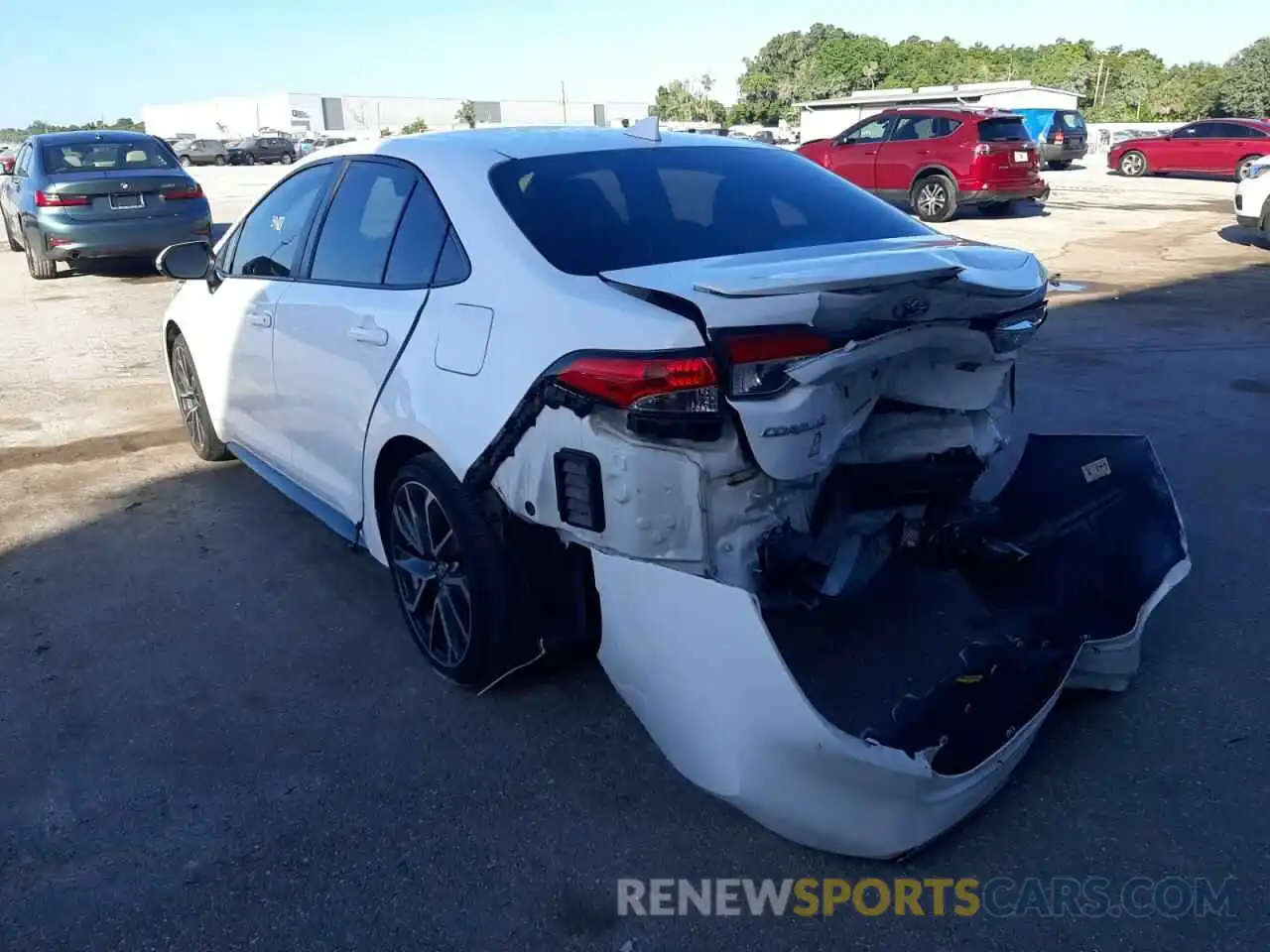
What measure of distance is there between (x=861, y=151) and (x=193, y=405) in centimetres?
1493

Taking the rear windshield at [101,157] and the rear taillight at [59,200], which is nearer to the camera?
the rear taillight at [59,200]

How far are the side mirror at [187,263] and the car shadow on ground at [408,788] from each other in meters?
1.32

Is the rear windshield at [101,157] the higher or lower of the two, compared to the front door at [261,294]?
higher

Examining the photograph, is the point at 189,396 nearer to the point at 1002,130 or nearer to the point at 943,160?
the point at 943,160

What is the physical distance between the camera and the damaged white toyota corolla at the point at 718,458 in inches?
100

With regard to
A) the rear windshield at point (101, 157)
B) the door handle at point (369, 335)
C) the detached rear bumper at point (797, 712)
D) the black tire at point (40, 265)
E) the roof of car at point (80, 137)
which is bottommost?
the detached rear bumper at point (797, 712)

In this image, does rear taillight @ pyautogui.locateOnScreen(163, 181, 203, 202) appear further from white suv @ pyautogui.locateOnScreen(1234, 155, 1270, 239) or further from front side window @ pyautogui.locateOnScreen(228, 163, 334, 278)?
white suv @ pyautogui.locateOnScreen(1234, 155, 1270, 239)

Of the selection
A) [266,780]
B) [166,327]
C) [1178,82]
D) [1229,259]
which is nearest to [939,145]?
[1229,259]

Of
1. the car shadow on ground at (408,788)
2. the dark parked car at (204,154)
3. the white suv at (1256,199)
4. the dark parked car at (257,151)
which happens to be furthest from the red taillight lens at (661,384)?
the dark parked car at (204,154)

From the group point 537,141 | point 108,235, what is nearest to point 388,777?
point 537,141

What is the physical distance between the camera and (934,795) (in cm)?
248

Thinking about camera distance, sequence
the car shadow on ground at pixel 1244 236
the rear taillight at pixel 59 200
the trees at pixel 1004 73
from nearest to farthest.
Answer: the rear taillight at pixel 59 200 < the car shadow on ground at pixel 1244 236 < the trees at pixel 1004 73

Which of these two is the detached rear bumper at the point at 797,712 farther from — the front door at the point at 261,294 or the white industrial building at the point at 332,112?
the white industrial building at the point at 332,112

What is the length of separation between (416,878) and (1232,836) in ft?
6.66
